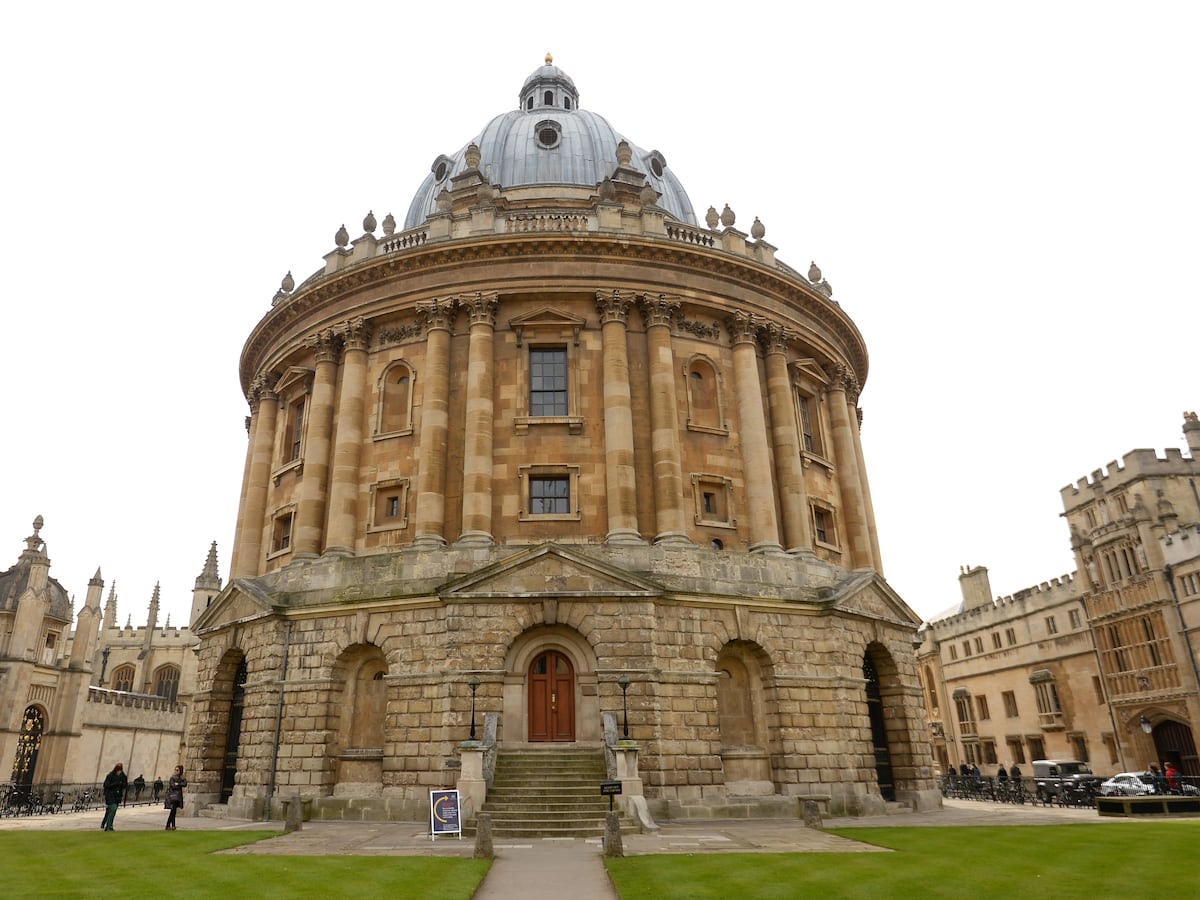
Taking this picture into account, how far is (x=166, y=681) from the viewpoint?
74750 mm

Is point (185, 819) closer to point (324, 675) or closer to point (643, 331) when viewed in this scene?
point (324, 675)

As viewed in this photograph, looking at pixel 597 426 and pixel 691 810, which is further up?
pixel 597 426

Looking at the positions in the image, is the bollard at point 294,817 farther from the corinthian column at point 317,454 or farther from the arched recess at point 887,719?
the arched recess at point 887,719

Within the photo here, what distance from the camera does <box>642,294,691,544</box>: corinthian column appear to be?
27312 millimetres

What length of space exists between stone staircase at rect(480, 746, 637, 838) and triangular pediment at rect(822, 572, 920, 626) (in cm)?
1039

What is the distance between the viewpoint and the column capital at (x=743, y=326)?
104 ft

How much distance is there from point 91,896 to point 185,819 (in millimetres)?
17402

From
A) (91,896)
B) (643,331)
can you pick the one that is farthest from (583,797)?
(643,331)

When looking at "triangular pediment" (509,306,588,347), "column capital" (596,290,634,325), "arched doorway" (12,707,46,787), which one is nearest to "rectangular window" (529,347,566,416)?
"triangular pediment" (509,306,588,347)

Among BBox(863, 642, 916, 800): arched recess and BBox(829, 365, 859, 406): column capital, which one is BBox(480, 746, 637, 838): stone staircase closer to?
BBox(863, 642, 916, 800): arched recess

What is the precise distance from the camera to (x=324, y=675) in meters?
25.8

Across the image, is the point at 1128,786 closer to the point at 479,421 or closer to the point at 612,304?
the point at 612,304

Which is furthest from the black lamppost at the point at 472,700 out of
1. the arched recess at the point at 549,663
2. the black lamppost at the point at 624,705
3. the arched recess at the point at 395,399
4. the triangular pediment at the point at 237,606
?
the arched recess at the point at 395,399

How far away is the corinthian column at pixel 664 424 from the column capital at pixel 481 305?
5.63 meters
